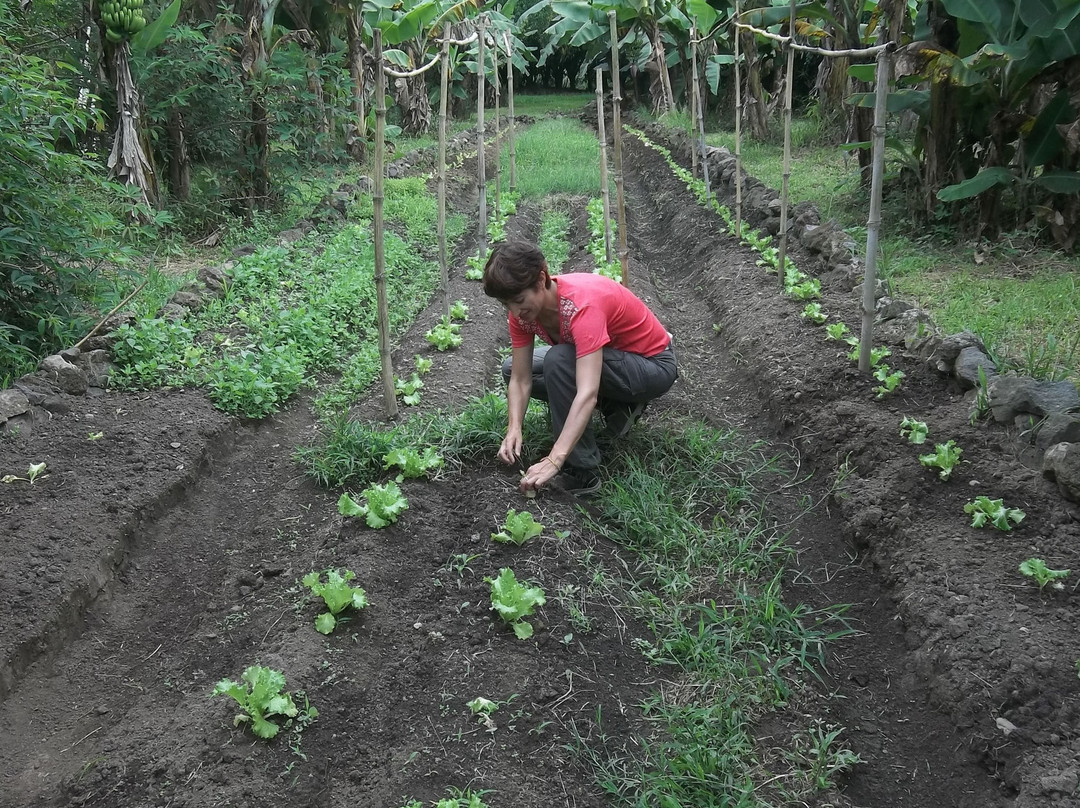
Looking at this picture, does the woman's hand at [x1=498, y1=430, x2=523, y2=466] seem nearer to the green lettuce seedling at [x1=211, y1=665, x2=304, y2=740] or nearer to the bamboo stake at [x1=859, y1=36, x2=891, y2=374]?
the green lettuce seedling at [x1=211, y1=665, x2=304, y2=740]

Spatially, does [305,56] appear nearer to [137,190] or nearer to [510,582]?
[137,190]

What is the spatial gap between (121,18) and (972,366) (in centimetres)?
785

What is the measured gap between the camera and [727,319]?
7.00 meters

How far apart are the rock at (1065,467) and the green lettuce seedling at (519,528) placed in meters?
2.35

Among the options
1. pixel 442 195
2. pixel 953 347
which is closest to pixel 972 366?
pixel 953 347

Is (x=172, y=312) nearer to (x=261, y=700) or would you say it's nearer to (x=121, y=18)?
(x=121, y=18)

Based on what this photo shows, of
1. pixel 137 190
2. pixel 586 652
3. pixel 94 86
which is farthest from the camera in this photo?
pixel 94 86

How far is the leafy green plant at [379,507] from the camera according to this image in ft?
12.7

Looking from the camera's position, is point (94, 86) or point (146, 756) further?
point (94, 86)

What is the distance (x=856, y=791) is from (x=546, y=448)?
89.2 inches

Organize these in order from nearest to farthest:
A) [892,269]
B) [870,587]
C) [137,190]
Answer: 1. [870,587]
2. [892,269]
3. [137,190]

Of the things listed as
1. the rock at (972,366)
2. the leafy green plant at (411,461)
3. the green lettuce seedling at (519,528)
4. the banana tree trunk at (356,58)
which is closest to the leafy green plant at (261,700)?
the green lettuce seedling at (519,528)

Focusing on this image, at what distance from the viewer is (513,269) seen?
3535mm

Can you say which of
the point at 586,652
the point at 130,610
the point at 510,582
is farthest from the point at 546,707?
the point at 130,610
